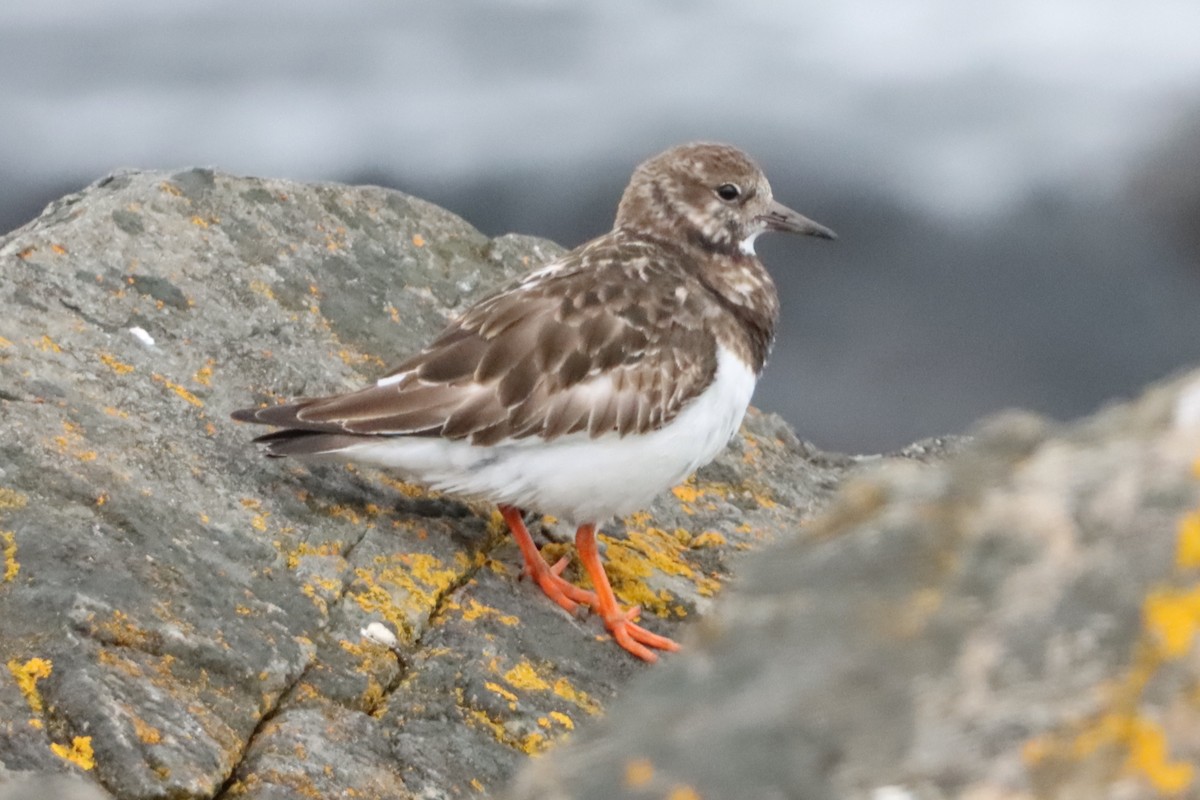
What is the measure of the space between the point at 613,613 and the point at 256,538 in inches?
47.8

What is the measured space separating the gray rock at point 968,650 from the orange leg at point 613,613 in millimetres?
2699

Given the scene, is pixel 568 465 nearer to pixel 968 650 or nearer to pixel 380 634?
pixel 380 634

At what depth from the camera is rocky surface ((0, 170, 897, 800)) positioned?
339cm

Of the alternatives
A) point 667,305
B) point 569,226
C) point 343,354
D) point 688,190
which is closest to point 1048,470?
point 667,305

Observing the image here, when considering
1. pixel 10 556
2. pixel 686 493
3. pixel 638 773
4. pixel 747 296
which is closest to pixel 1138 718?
pixel 638 773

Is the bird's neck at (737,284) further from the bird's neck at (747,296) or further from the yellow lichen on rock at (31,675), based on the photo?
the yellow lichen on rock at (31,675)

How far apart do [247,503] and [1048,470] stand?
10.3 feet

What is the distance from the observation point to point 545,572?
4.64m

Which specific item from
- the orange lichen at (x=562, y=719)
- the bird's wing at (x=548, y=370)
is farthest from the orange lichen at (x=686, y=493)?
the orange lichen at (x=562, y=719)

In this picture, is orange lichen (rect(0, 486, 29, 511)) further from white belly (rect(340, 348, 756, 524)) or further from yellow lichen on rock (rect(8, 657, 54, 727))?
white belly (rect(340, 348, 756, 524))

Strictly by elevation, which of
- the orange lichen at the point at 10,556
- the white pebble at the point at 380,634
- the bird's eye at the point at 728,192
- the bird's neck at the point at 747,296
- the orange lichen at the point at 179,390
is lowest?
the white pebble at the point at 380,634

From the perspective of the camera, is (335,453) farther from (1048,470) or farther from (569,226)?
(569,226)

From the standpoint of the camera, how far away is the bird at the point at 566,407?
179 inches

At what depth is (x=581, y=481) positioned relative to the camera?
4.71 meters
